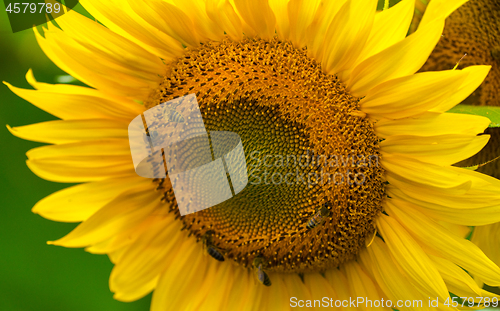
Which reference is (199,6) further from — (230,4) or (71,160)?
(71,160)

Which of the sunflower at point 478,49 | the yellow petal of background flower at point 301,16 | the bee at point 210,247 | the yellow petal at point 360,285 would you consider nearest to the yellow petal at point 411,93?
the yellow petal of background flower at point 301,16

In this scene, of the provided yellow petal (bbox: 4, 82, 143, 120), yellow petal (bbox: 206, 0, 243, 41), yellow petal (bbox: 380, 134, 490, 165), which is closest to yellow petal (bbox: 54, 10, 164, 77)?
yellow petal (bbox: 4, 82, 143, 120)

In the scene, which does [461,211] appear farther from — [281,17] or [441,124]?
[281,17]

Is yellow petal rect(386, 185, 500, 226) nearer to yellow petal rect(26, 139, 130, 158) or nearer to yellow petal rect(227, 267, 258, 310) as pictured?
yellow petal rect(227, 267, 258, 310)

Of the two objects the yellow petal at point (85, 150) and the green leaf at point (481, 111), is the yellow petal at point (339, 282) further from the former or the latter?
the yellow petal at point (85, 150)

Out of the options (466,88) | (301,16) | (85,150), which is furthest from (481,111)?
(85,150)
